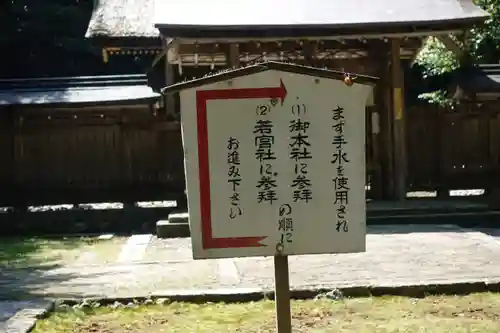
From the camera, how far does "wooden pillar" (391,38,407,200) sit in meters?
13.5

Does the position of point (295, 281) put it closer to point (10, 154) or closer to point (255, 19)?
point (255, 19)

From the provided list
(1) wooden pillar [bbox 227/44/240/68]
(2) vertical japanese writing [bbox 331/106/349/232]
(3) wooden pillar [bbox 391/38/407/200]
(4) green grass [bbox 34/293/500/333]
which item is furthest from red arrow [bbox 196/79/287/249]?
(3) wooden pillar [bbox 391/38/407/200]

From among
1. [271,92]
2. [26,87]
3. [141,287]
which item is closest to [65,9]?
[26,87]

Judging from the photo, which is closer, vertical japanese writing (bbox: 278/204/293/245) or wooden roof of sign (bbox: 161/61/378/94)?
wooden roof of sign (bbox: 161/61/378/94)

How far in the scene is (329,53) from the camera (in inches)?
613

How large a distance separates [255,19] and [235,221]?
337 inches

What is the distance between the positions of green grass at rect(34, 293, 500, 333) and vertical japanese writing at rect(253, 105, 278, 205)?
1.66 meters

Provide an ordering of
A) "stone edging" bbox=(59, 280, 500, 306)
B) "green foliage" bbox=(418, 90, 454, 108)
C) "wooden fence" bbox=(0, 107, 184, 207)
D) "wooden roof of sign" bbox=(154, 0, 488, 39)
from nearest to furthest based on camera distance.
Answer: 1. "stone edging" bbox=(59, 280, 500, 306)
2. "wooden roof of sign" bbox=(154, 0, 488, 39)
3. "wooden fence" bbox=(0, 107, 184, 207)
4. "green foliage" bbox=(418, 90, 454, 108)

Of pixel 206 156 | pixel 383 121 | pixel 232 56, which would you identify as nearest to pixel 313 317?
pixel 206 156

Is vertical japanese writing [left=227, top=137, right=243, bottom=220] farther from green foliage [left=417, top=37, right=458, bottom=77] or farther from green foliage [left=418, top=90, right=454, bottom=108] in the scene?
green foliage [left=417, top=37, right=458, bottom=77]

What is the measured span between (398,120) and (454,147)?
2.05 m

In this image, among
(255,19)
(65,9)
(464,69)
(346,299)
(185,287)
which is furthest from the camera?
(65,9)

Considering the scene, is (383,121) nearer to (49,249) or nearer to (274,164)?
(49,249)

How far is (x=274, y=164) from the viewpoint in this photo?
4.51 m
